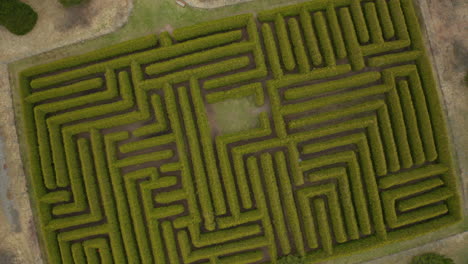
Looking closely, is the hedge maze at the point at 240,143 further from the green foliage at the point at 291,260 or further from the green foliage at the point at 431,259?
the green foliage at the point at 431,259

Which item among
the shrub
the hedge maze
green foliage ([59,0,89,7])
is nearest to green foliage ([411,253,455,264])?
the hedge maze

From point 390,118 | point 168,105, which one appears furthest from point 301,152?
point 168,105

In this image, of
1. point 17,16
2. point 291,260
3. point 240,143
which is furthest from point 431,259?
point 17,16

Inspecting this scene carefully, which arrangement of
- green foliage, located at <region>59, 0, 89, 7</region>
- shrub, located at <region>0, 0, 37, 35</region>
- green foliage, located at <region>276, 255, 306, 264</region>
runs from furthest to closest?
green foliage, located at <region>276, 255, 306, 264</region> < green foliage, located at <region>59, 0, 89, 7</region> < shrub, located at <region>0, 0, 37, 35</region>

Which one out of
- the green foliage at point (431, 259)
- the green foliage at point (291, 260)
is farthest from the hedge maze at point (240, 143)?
the green foliage at point (431, 259)

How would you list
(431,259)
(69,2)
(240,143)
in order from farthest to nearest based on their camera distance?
1. (240,143)
2. (431,259)
3. (69,2)

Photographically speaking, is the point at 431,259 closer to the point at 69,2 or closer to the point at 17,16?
the point at 69,2

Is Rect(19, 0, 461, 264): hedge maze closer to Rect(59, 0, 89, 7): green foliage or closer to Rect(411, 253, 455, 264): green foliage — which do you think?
Rect(411, 253, 455, 264): green foliage
